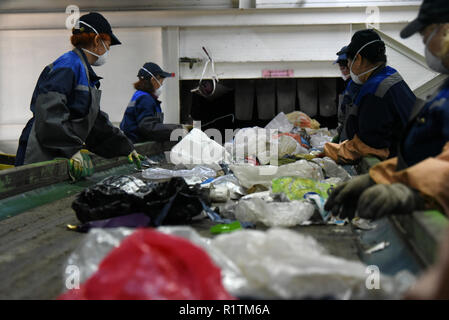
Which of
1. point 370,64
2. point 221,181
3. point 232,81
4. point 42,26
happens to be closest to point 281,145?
point 370,64

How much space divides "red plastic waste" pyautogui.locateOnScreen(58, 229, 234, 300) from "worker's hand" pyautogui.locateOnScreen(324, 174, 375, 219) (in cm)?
107

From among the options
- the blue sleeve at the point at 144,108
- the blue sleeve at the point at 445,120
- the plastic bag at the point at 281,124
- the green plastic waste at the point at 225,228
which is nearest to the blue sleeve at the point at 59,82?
the green plastic waste at the point at 225,228

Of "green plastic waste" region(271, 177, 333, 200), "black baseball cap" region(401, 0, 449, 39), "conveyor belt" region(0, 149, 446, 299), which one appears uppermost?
"black baseball cap" region(401, 0, 449, 39)

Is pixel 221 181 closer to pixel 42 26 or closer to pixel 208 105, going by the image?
pixel 208 105

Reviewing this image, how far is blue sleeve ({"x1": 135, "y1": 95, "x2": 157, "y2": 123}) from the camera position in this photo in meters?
5.17

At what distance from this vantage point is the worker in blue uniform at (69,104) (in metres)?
3.12

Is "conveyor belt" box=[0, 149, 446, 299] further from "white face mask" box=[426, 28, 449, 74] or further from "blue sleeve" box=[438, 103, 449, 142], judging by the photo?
"white face mask" box=[426, 28, 449, 74]

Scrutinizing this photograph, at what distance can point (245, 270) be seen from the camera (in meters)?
1.22

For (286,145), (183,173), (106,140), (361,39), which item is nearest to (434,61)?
(361,39)

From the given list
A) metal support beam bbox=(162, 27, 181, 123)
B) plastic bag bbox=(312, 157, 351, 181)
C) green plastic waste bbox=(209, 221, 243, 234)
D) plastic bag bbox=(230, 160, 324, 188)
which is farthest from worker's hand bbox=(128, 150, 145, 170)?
metal support beam bbox=(162, 27, 181, 123)

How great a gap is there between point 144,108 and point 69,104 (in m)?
1.90

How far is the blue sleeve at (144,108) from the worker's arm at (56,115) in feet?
6.24

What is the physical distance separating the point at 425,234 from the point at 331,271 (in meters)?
0.40
